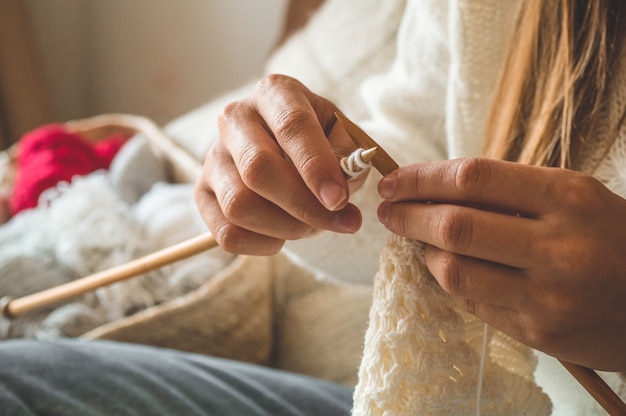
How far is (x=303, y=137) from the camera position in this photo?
1.51 feet

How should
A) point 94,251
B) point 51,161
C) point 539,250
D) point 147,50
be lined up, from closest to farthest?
point 539,250 < point 94,251 < point 51,161 < point 147,50

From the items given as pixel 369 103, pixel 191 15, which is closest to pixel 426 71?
pixel 369 103

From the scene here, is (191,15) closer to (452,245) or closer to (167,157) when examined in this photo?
(167,157)

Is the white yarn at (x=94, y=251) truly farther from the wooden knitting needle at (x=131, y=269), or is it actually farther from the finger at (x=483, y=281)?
the finger at (x=483, y=281)

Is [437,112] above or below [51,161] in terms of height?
above

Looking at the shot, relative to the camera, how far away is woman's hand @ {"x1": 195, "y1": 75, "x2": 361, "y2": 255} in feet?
1.49

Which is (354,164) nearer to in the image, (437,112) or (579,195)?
(579,195)

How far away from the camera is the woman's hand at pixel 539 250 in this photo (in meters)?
0.39

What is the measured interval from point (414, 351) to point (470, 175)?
0.49 ft

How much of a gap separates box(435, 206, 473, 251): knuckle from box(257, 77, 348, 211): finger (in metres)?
0.07

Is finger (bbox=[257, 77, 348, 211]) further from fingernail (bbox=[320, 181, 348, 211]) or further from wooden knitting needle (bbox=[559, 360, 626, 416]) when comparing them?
wooden knitting needle (bbox=[559, 360, 626, 416])

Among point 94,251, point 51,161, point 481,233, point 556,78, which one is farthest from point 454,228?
point 51,161

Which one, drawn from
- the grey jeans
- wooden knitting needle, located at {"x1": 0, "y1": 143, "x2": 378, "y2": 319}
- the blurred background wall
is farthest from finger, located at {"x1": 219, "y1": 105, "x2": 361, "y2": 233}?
the blurred background wall

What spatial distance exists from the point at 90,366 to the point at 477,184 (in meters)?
0.44
